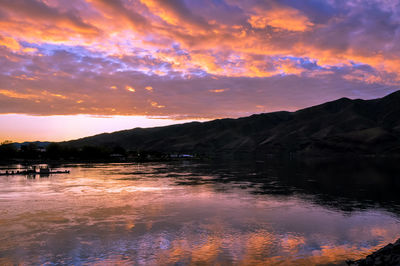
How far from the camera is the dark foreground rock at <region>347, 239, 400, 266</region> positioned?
936 inches

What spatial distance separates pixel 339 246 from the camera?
1244 inches

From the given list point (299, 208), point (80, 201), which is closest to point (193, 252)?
point (299, 208)

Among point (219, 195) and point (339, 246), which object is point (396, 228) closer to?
point (339, 246)

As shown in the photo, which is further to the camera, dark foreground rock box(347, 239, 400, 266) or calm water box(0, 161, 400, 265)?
calm water box(0, 161, 400, 265)

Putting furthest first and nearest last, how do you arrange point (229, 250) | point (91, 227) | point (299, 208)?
point (299, 208)
point (91, 227)
point (229, 250)

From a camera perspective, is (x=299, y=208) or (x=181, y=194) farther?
(x=181, y=194)

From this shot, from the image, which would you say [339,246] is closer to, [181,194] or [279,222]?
[279,222]

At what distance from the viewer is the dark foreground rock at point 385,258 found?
23.8 m

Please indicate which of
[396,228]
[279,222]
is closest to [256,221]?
[279,222]

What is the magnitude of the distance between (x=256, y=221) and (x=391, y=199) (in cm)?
3399

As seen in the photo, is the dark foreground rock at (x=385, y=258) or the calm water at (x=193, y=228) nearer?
the dark foreground rock at (x=385, y=258)

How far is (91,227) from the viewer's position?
38.6 metres

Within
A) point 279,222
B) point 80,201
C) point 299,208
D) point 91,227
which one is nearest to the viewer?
point 91,227

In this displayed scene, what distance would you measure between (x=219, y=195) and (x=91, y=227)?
31820mm
